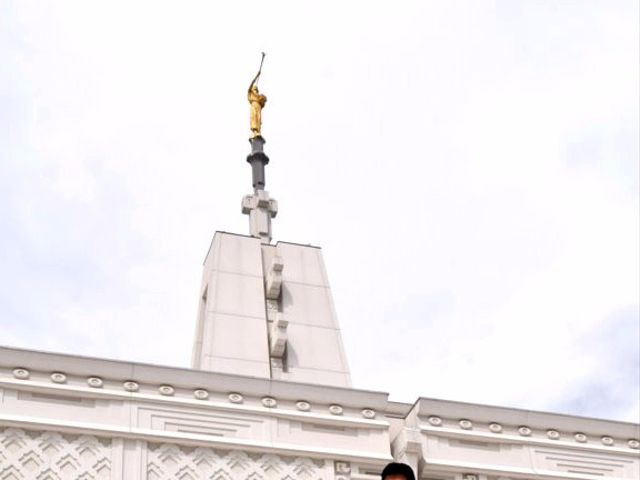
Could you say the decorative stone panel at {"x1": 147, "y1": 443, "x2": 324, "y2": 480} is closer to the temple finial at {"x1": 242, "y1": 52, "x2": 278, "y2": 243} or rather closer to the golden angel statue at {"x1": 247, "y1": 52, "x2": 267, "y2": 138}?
the temple finial at {"x1": 242, "y1": 52, "x2": 278, "y2": 243}

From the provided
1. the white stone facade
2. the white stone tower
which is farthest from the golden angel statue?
the white stone facade

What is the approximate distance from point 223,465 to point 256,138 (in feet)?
38.7

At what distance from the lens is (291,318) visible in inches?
757

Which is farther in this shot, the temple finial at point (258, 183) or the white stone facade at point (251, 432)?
the temple finial at point (258, 183)

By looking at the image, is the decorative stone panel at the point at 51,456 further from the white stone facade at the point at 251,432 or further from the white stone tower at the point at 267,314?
the white stone tower at the point at 267,314

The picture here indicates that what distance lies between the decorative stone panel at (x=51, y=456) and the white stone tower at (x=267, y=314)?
527 cm

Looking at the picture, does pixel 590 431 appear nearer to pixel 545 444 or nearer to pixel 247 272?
pixel 545 444

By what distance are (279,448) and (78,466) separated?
2.35 m

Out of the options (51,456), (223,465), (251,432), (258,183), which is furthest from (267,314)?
(51,456)

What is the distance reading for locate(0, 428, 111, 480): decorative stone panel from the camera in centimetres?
1205

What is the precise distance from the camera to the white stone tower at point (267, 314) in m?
18.1

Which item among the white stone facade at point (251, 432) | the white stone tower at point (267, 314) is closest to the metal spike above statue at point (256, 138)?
the white stone tower at point (267, 314)

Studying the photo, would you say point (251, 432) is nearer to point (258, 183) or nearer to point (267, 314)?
point (267, 314)

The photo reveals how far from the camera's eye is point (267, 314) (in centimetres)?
1914
